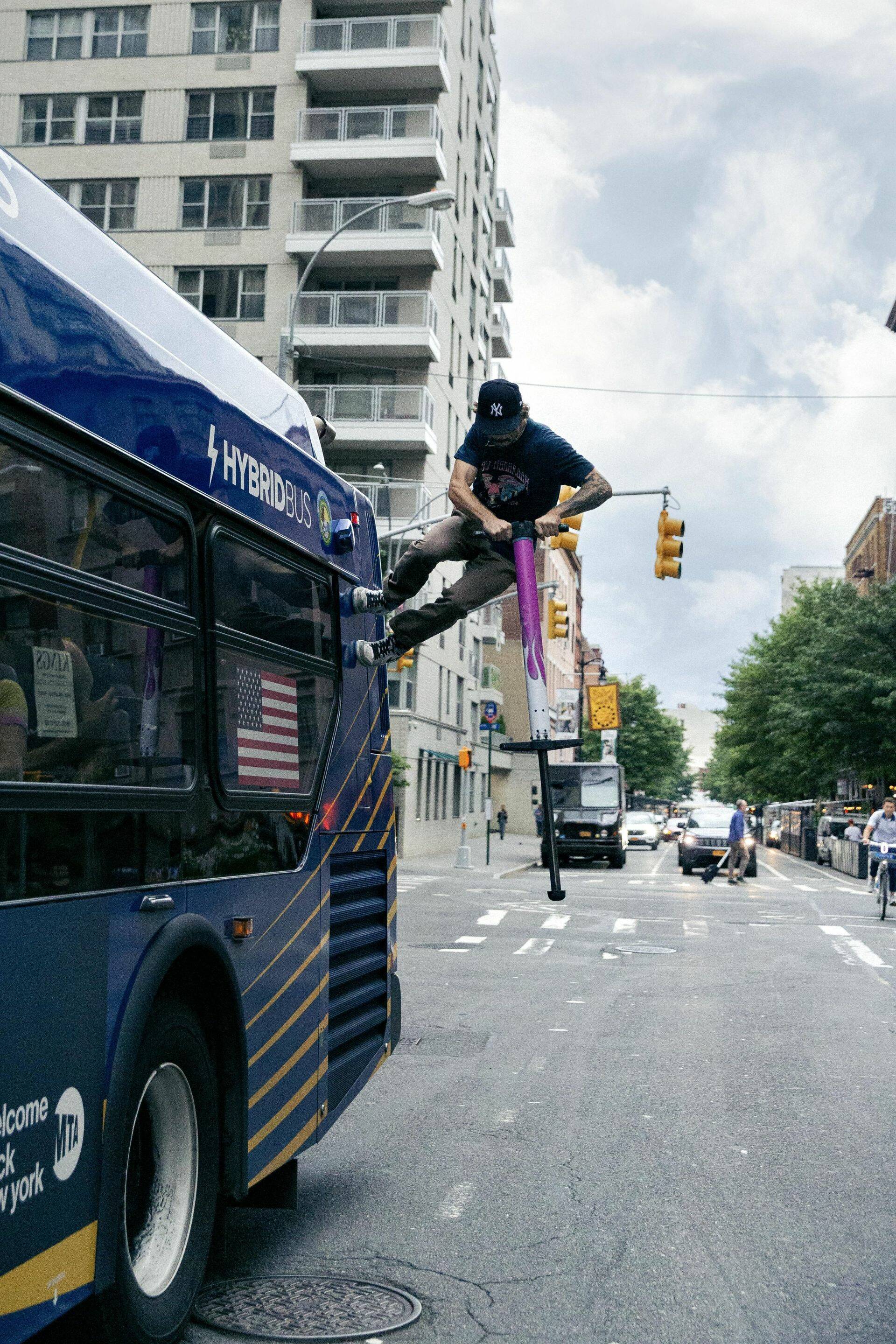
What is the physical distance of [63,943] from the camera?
10.3ft

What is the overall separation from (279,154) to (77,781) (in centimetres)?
3978

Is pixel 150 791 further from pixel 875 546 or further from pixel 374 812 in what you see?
pixel 875 546

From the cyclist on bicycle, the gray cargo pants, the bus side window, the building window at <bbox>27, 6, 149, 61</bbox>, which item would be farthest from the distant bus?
the bus side window

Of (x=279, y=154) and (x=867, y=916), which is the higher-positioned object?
(x=279, y=154)

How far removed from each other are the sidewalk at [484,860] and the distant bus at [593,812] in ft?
4.72

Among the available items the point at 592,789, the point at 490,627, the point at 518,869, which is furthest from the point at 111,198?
the point at 490,627

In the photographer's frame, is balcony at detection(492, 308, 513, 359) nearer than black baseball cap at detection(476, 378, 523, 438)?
No

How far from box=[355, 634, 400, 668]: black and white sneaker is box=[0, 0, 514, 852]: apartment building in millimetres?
32212

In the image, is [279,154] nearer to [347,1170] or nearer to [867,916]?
[867,916]

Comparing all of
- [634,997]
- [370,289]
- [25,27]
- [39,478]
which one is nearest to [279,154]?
[370,289]

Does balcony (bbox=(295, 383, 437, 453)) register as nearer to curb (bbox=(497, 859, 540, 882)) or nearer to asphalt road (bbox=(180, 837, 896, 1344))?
curb (bbox=(497, 859, 540, 882))

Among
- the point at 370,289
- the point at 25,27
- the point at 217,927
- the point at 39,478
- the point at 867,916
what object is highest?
the point at 25,27

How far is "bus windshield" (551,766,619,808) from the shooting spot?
40625 mm

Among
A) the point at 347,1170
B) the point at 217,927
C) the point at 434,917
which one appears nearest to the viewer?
the point at 217,927
